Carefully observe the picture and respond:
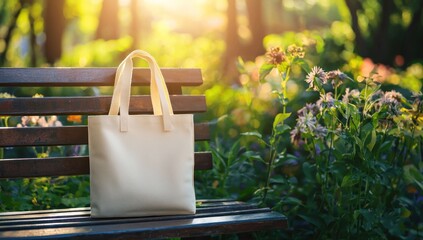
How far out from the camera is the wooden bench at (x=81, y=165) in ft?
8.63

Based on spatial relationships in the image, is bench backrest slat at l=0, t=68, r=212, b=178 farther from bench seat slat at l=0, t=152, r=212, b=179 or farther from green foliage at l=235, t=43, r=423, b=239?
green foliage at l=235, t=43, r=423, b=239

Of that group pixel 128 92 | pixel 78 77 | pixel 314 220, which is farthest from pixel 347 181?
pixel 78 77

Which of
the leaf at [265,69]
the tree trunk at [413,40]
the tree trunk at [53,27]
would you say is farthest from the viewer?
the tree trunk at [53,27]

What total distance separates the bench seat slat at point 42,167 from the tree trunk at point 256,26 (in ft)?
22.2

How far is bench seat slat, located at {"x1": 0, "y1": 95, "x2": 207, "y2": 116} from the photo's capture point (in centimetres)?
304

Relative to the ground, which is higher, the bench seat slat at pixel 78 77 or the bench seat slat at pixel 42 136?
the bench seat slat at pixel 78 77

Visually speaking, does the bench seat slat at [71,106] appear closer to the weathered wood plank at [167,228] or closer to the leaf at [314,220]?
the weathered wood plank at [167,228]

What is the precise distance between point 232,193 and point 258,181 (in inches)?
9.8

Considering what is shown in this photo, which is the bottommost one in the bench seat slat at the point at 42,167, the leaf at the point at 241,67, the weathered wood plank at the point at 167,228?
the weathered wood plank at the point at 167,228

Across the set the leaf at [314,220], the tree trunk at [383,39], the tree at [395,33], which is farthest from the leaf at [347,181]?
the tree trunk at [383,39]

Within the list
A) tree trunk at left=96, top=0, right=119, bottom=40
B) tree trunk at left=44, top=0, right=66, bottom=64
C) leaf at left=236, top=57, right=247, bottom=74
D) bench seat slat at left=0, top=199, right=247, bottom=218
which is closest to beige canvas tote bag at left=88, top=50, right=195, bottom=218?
bench seat slat at left=0, top=199, right=247, bottom=218

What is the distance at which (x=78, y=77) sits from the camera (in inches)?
123

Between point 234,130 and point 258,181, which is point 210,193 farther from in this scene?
point 234,130

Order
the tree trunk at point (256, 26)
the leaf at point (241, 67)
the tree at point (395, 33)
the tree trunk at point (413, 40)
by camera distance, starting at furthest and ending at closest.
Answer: the tree trunk at point (413, 40), the tree at point (395, 33), the tree trunk at point (256, 26), the leaf at point (241, 67)
